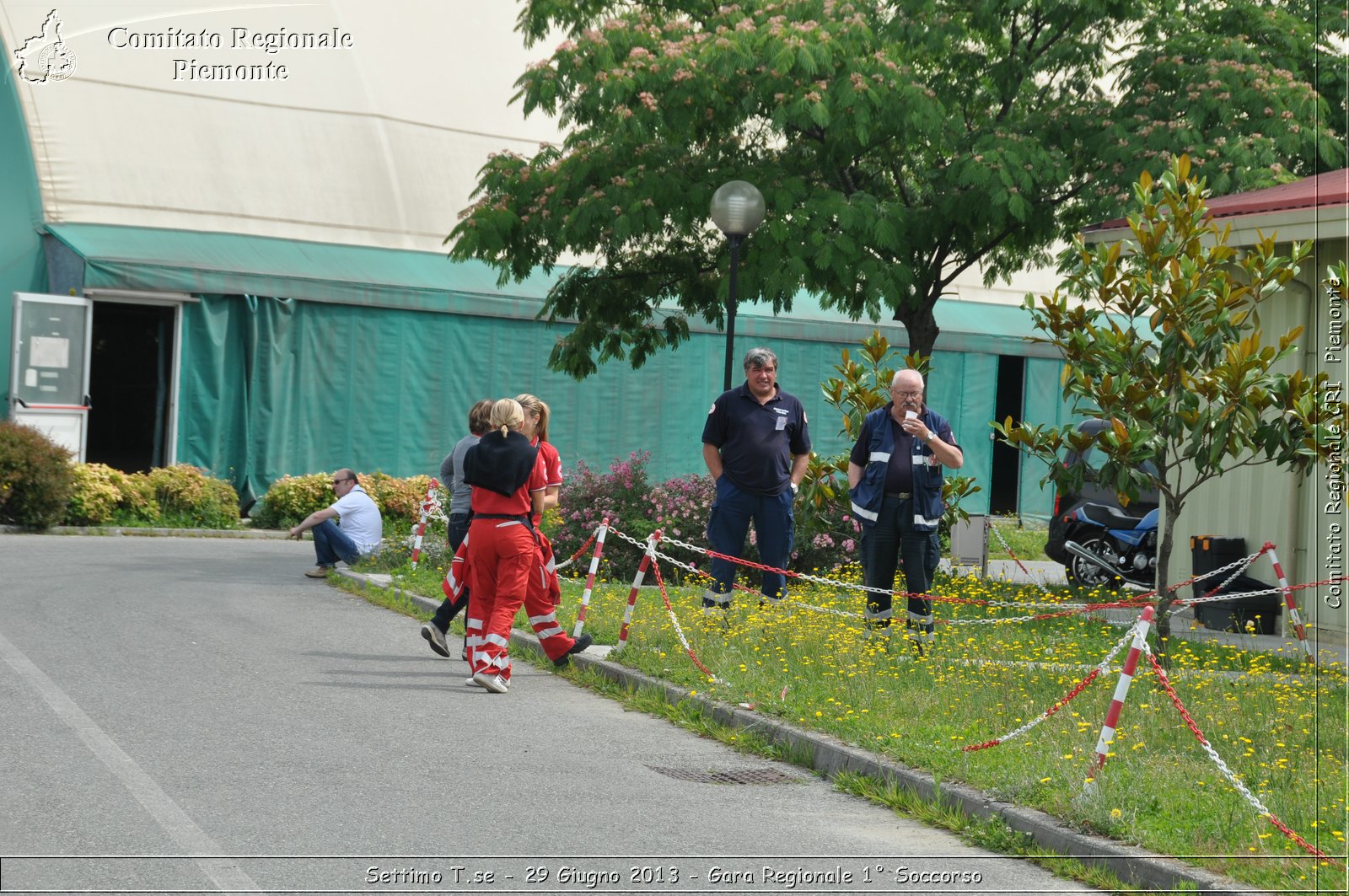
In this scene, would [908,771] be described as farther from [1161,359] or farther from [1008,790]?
[1161,359]

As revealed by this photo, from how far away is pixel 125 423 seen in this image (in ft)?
77.4

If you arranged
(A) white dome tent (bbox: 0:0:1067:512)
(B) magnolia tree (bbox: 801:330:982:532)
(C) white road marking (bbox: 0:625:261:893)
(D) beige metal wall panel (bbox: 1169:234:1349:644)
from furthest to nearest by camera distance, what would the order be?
1. (A) white dome tent (bbox: 0:0:1067:512)
2. (B) magnolia tree (bbox: 801:330:982:532)
3. (D) beige metal wall panel (bbox: 1169:234:1349:644)
4. (C) white road marking (bbox: 0:625:261:893)

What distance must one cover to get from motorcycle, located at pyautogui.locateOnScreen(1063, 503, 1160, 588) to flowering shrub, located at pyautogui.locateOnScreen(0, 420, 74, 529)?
38.9ft

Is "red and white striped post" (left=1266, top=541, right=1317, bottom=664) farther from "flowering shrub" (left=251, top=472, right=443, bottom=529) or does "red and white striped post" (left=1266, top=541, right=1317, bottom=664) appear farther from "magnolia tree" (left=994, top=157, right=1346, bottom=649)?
"flowering shrub" (left=251, top=472, right=443, bottom=529)

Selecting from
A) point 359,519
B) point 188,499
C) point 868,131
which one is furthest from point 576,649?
point 188,499

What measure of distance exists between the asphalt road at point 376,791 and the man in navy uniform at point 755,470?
5.57ft

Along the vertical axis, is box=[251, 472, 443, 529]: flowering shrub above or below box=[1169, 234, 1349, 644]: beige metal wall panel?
below

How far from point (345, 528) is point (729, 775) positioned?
30.6ft

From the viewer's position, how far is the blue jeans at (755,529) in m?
11.1

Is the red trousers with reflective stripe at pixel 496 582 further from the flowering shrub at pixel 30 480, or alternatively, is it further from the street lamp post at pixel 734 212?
the flowering shrub at pixel 30 480

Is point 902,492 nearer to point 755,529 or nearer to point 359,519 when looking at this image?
point 755,529

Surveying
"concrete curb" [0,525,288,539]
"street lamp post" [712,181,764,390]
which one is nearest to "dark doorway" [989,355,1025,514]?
"concrete curb" [0,525,288,539]

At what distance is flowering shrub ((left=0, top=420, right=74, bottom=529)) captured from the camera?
18.3 metres

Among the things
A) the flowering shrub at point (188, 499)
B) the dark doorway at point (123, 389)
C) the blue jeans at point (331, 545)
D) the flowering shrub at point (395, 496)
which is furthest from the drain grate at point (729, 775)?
the dark doorway at point (123, 389)
